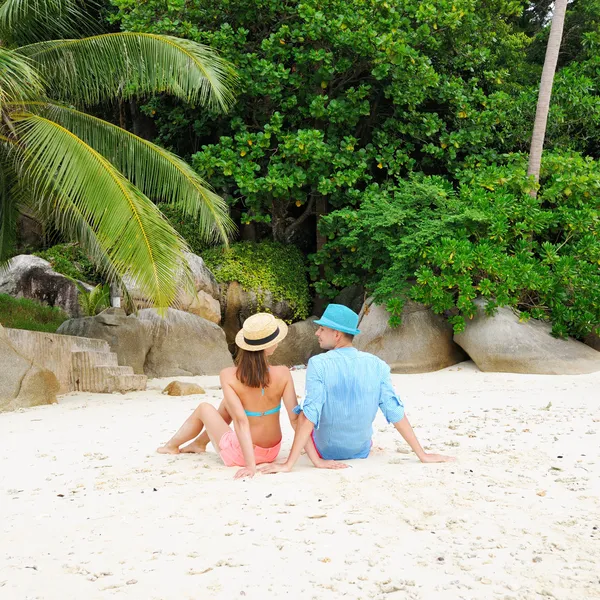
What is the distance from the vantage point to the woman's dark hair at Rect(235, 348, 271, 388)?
464 cm

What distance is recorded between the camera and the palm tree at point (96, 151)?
7840 millimetres

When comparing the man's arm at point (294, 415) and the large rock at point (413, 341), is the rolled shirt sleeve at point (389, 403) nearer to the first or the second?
the man's arm at point (294, 415)

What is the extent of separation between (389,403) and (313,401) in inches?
19.6

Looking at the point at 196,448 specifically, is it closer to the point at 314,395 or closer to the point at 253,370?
the point at 253,370

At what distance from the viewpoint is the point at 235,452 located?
188 inches

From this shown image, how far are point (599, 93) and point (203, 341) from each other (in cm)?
894

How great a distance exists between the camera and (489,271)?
10695mm

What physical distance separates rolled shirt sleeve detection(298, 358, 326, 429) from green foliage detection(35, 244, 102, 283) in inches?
417

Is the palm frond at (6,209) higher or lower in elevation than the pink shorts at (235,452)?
higher

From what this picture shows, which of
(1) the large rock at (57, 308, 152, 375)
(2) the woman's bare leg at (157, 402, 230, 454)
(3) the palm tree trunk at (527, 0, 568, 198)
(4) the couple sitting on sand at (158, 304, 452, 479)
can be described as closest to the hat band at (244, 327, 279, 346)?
(4) the couple sitting on sand at (158, 304, 452, 479)

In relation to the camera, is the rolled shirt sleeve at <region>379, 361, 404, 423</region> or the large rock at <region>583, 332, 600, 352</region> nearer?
the rolled shirt sleeve at <region>379, 361, 404, 423</region>

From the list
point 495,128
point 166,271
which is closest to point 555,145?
point 495,128

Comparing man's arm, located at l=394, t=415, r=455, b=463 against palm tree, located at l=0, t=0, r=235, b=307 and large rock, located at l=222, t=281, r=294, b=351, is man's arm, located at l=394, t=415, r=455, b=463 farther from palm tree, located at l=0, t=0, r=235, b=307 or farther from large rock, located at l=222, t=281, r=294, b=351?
large rock, located at l=222, t=281, r=294, b=351

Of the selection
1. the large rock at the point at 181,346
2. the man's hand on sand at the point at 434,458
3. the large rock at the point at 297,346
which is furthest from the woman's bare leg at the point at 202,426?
the large rock at the point at 297,346
